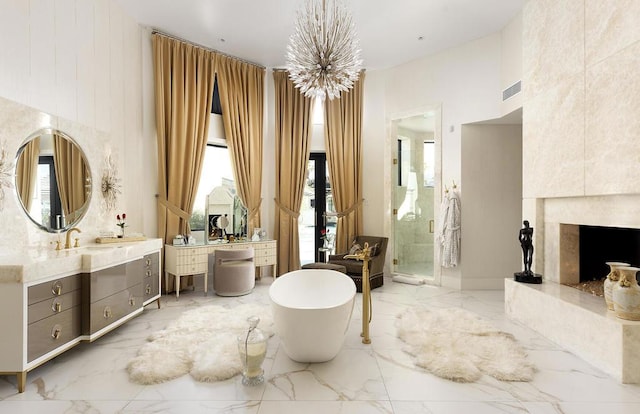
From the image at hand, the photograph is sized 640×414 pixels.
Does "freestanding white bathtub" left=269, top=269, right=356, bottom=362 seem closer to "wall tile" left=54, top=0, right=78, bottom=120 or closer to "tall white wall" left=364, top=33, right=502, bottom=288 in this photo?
"wall tile" left=54, top=0, right=78, bottom=120

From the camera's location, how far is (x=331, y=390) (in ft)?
7.64

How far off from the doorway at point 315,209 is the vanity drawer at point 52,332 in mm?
3870

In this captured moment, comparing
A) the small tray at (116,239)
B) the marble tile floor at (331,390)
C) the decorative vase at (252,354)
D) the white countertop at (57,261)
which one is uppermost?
the small tray at (116,239)

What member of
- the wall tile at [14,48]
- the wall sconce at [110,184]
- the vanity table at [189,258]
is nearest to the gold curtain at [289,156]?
the vanity table at [189,258]

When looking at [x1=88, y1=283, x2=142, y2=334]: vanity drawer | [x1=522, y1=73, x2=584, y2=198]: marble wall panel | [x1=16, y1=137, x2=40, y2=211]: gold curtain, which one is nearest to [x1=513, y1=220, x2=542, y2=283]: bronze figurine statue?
[x1=522, y1=73, x2=584, y2=198]: marble wall panel

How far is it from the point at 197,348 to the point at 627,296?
3.36 metres

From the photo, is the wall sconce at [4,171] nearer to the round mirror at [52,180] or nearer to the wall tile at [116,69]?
the round mirror at [52,180]

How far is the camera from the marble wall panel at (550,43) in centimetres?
317

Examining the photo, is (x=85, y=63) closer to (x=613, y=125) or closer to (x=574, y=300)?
(x=613, y=125)

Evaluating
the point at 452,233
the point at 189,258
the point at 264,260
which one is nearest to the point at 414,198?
the point at 452,233

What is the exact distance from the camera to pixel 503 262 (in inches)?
203

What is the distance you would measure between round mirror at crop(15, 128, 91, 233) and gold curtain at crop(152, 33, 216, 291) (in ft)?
3.80

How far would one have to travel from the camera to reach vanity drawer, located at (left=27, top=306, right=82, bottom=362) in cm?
239

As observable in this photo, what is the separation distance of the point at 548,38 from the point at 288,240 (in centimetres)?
440
